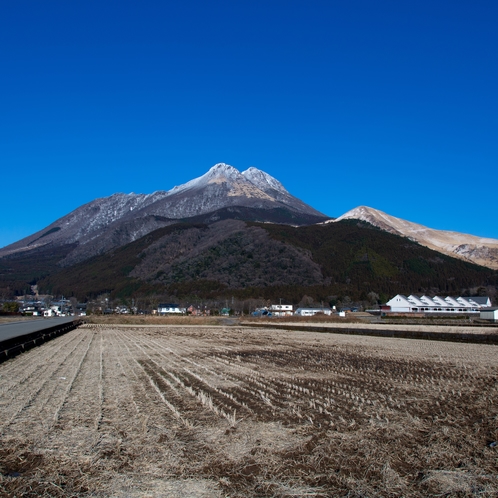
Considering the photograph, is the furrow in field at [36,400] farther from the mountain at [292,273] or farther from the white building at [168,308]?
the mountain at [292,273]

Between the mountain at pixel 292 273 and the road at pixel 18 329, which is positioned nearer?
the road at pixel 18 329

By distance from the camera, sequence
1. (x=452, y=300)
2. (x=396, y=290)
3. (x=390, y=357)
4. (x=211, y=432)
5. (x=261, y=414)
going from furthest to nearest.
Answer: (x=396, y=290), (x=452, y=300), (x=390, y=357), (x=261, y=414), (x=211, y=432)

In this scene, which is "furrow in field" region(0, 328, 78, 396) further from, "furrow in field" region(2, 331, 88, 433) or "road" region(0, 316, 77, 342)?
"road" region(0, 316, 77, 342)

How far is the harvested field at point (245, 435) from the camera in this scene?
18.3ft

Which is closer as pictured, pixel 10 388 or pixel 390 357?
pixel 10 388

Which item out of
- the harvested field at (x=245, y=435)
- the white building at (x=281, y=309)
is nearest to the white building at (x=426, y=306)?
the white building at (x=281, y=309)

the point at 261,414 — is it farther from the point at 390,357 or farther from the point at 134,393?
the point at 390,357

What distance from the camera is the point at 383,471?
6.02 meters

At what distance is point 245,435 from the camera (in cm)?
756

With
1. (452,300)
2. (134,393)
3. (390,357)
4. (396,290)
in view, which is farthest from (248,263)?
(134,393)

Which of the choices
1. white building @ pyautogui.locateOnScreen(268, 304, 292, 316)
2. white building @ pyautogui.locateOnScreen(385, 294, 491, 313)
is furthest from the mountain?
white building @ pyautogui.locateOnScreen(385, 294, 491, 313)

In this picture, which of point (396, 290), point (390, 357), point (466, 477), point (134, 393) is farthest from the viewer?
point (396, 290)

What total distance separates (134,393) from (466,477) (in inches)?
310

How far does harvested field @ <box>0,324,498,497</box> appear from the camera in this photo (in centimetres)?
557
